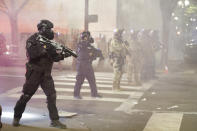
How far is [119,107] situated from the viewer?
27.3 ft

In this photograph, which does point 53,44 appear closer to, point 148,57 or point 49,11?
point 148,57

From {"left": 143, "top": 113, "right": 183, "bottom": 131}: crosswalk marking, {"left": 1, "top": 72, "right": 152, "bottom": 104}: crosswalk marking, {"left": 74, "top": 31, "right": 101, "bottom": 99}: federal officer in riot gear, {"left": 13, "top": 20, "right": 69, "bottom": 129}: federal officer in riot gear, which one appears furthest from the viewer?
{"left": 1, "top": 72, "right": 152, "bottom": 104}: crosswalk marking

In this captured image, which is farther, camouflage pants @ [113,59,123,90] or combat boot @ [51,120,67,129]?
camouflage pants @ [113,59,123,90]

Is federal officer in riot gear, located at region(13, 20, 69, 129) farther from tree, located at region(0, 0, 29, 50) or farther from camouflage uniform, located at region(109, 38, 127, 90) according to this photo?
tree, located at region(0, 0, 29, 50)

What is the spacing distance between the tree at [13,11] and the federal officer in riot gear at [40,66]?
58.3 feet

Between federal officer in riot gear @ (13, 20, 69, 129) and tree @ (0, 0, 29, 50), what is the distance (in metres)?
17.8

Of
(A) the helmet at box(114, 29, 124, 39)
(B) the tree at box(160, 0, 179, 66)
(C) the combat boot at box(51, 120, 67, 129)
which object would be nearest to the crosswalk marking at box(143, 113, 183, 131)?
(C) the combat boot at box(51, 120, 67, 129)

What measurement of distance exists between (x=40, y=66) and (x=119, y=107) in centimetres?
305

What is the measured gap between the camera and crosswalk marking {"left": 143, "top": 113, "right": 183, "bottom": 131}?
6.36 metres

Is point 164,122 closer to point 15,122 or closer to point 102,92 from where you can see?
point 15,122

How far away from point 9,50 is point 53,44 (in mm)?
13283

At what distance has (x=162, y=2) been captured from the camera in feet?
64.0

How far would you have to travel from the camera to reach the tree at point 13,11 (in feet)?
76.4

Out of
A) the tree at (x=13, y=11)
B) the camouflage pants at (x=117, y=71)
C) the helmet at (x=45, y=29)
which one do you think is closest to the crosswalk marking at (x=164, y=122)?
the helmet at (x=45, y=29)
